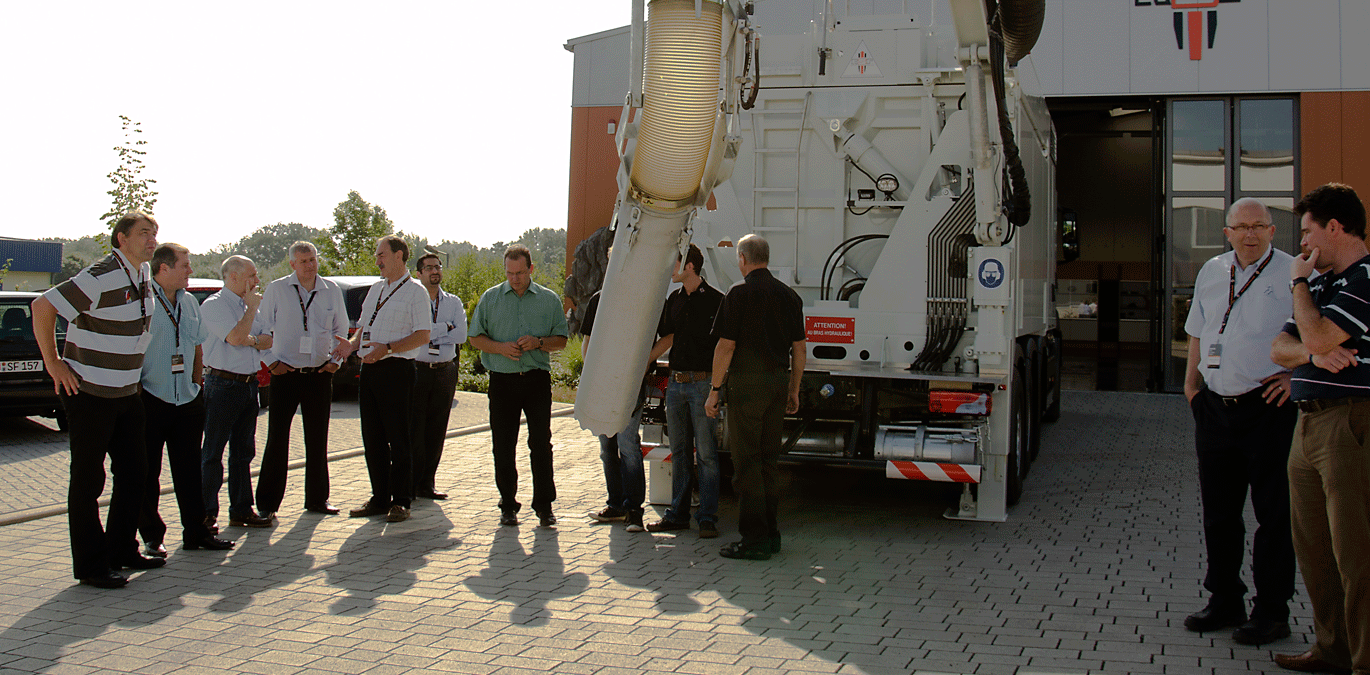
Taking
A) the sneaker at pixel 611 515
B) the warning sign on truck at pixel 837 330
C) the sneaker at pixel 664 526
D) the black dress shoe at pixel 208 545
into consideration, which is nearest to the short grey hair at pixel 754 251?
the warning sign on truck at pixel 837 330

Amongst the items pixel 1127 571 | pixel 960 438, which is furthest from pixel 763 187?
pixel 1127 571

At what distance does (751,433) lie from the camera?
6355mm

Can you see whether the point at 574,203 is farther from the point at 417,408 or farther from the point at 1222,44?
the point at 417,408

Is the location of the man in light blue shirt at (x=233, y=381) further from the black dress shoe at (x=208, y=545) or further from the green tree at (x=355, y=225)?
the green tree at (x=355, y=225)

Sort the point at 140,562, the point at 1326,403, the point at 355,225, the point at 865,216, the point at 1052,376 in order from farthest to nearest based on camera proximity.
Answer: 1. the point at 355,225
2. the point at 1052,376
3. the point at 865,216
4. the point at 140,562
5. the point at 1326,403

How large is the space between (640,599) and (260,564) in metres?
2.21

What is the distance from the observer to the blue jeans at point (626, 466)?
23.4ft

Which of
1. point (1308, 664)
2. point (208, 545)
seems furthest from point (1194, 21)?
point (208, 545)

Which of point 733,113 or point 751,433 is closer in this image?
point 733,113

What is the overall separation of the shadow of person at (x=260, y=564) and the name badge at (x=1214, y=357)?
4.58m

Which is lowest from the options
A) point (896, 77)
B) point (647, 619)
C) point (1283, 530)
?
point (647, 619)

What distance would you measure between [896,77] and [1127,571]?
378 centimetres

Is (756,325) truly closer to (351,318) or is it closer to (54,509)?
(54,509)

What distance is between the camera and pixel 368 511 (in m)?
7.43
